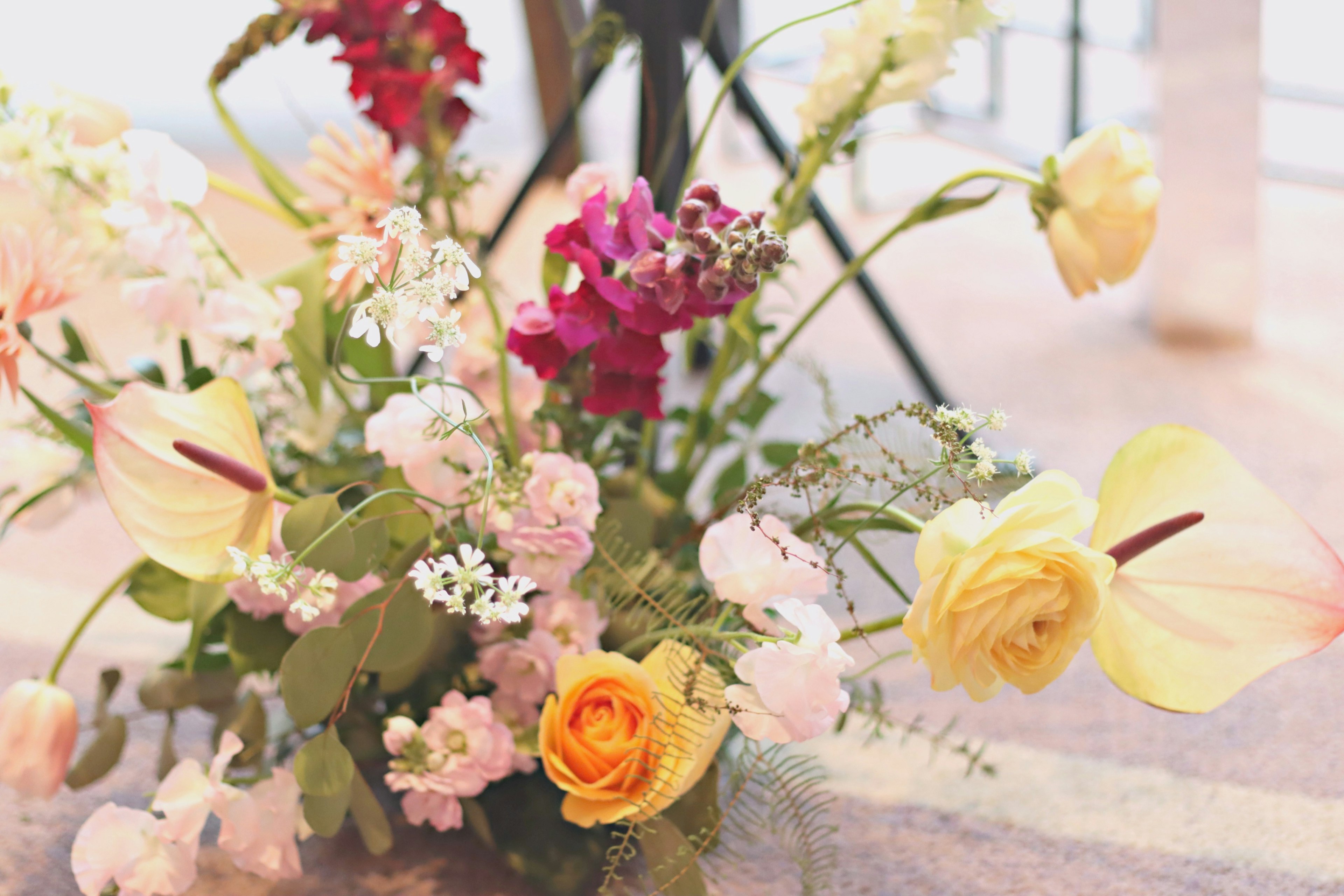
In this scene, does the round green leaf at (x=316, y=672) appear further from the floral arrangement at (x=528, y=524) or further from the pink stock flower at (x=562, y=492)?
the pink stock flower at (x=562, y=492)

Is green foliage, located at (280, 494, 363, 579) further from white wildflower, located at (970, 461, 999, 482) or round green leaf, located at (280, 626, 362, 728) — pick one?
white wildflower, located at (970, 461, 999, 482)

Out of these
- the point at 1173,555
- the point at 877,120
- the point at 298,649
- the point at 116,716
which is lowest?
the point at 116,716

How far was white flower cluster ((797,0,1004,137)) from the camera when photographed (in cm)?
59

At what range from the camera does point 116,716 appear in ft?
2.03

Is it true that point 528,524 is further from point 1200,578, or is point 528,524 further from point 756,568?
point 1200,578

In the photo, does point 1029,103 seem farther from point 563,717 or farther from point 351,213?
point 563,717

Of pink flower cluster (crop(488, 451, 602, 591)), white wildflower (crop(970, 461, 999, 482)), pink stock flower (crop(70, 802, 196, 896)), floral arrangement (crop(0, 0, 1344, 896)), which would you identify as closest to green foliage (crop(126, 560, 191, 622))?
floral arrangement (crop(0, 0, 1344, 896))

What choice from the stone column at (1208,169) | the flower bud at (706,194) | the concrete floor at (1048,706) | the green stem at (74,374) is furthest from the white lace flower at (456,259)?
the stone column at (1208,169)

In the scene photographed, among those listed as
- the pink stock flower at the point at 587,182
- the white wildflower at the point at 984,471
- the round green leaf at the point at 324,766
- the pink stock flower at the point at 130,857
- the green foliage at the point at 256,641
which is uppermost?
the pink stock flower at the point at 587,182

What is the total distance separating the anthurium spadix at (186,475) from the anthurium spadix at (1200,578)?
39cm

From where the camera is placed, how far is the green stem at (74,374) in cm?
54

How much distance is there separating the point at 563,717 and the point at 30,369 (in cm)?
120

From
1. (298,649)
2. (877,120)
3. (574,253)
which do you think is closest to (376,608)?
(298,649)

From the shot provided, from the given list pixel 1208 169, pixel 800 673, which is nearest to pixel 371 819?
pixel 800 673
